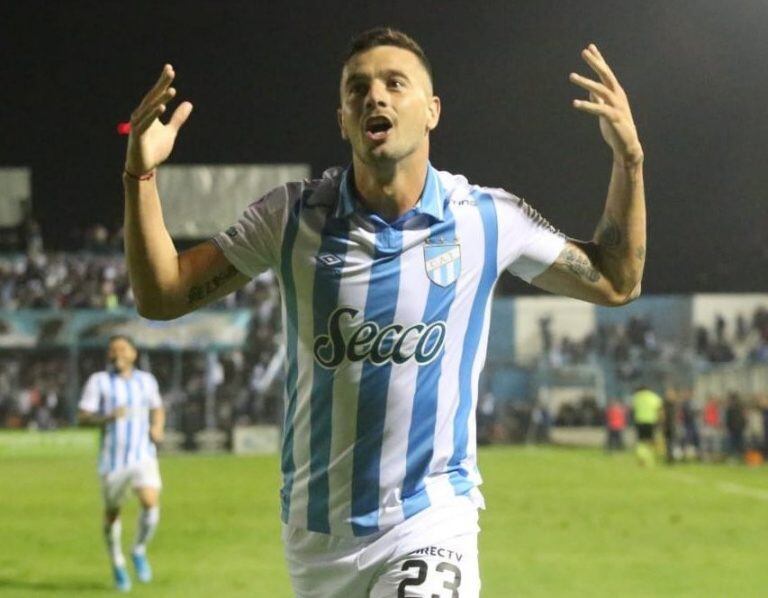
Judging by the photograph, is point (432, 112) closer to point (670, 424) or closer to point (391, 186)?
point (391, 186)

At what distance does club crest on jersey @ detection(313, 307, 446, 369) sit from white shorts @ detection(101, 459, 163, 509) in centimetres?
888

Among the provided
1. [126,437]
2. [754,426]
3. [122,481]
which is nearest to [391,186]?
[122,481]

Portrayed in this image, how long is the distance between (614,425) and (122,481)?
26.0m

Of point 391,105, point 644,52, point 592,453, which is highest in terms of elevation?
point 644,52

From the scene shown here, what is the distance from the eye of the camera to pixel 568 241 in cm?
432

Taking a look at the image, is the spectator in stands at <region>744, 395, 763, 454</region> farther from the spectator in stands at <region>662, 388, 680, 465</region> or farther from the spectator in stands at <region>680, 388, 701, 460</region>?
the spectator in stands at <region>662, 388, 680, 465</region>

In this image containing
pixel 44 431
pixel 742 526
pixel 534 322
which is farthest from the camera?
pixel 534 322

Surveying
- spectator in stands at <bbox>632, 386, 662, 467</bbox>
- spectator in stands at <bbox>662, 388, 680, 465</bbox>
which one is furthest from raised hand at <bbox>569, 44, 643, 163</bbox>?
spectator in stands at <bbox>662, 388, 680, 465</bbox>

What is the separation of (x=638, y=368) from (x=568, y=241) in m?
36.3

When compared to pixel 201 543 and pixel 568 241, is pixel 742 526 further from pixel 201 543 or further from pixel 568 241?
pixel 568 241

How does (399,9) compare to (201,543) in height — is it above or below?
above

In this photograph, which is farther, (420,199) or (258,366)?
(258,366)

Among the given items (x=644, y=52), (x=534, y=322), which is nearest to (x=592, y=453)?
(x=534, y=322)

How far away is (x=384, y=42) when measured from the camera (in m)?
4.03
